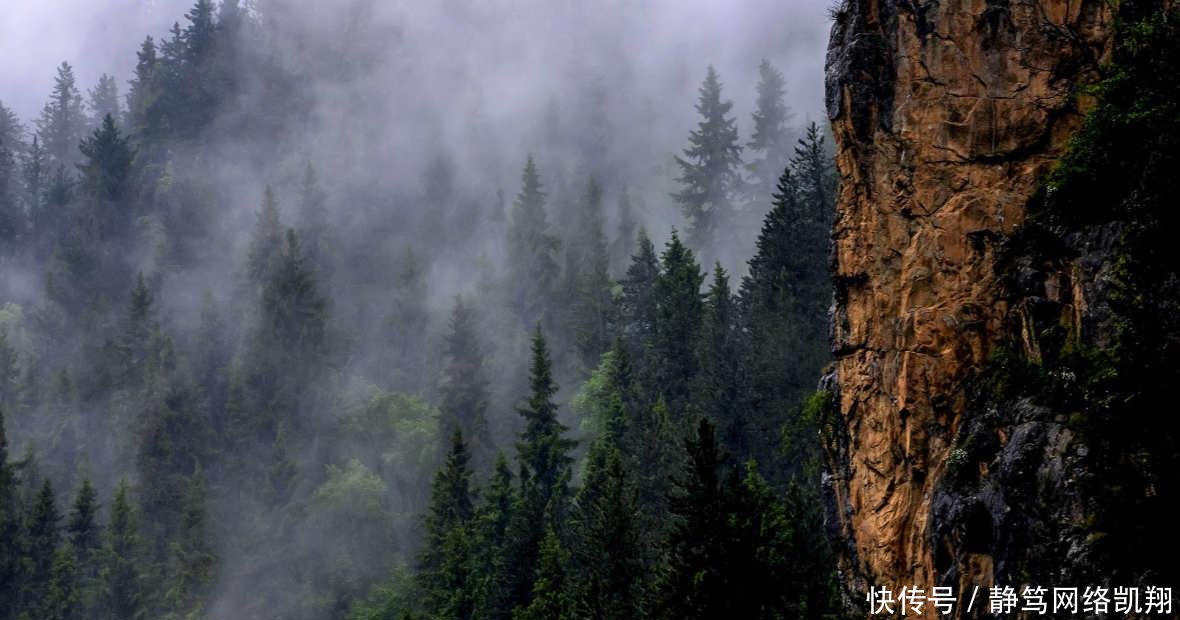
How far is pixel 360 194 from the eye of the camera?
97.9m

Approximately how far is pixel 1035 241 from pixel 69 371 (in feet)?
255

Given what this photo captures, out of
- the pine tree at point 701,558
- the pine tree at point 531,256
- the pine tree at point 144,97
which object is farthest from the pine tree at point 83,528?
the pine tree at point 701,558

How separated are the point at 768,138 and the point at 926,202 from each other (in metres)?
81.2

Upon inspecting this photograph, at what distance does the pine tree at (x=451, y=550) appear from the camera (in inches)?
1663

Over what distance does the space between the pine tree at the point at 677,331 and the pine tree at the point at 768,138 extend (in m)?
38.5

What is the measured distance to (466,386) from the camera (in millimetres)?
72750

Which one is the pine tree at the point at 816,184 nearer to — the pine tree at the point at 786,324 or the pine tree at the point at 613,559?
the pine tree at the point at 786,324

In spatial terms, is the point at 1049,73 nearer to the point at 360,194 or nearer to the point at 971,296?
the point at 971,296

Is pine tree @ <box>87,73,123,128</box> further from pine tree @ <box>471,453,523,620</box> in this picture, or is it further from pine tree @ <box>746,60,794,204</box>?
A: pine tree @ <box>471,453,523,620</box>

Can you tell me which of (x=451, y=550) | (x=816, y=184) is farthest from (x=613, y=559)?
(x=816, y=184)

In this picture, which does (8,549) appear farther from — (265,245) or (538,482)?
(265,245)

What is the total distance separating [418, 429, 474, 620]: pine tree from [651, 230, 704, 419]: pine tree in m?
9.84

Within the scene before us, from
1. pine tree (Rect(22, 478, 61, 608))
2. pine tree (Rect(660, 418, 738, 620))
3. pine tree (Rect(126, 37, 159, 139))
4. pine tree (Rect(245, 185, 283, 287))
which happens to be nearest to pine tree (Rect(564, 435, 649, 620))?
pine tree (Rect(660, 418, 738, 620))

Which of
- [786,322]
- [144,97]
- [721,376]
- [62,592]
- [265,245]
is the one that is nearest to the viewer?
[786,322]
